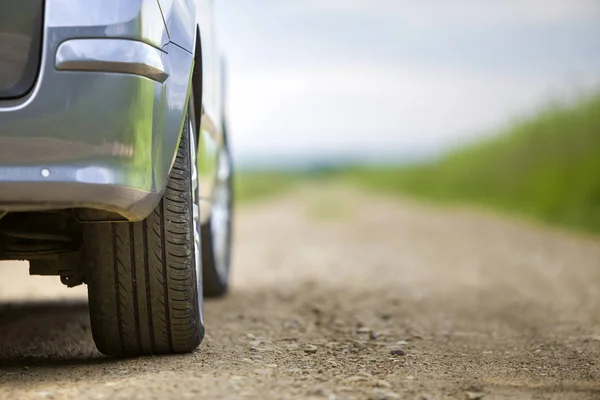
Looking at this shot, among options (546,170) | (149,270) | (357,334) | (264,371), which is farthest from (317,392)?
(546,170)

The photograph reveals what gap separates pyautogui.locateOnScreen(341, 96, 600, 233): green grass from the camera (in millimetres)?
12391

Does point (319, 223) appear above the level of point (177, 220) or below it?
below

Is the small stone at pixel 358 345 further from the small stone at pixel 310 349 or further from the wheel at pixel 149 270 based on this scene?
the wheel at pixel 149 270

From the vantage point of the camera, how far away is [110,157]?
2.46 metres

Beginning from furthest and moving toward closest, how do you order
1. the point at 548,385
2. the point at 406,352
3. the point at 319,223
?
the point at 319,223, the point at 406,352, the point at 548,385

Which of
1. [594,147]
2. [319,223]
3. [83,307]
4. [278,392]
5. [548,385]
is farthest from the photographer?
[319,223]

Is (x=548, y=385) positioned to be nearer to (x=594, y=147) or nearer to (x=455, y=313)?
(x=455, y=313)

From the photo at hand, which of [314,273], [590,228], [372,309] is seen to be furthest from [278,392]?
[590,228]

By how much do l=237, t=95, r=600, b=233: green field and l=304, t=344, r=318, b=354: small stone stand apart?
7.81 m

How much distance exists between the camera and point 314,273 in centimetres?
699

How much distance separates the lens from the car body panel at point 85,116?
7.94 feet

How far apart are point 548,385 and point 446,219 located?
11850mm

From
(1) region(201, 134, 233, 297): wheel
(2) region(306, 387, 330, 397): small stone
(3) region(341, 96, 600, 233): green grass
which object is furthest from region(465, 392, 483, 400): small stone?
(3) region(341, 96, 600, 233): green grass

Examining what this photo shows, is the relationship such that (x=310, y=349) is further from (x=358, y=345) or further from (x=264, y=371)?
(x=264, y=371)
